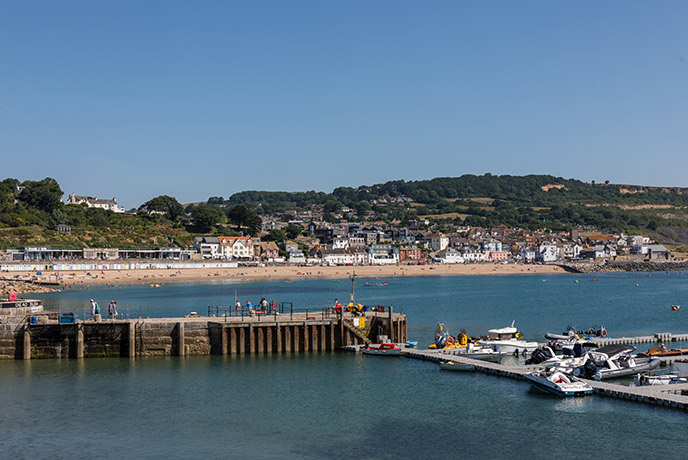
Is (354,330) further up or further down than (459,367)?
further up

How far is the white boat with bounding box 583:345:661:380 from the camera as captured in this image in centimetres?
3425

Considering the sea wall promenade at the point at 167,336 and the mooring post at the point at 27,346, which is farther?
the sea wall promenade at the point at 167,336

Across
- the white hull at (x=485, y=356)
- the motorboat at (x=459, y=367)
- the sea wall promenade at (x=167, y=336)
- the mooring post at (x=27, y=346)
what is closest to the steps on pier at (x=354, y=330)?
the sea wall promenade at (x=167, y=336)

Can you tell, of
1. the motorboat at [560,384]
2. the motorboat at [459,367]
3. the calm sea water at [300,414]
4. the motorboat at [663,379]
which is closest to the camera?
the calm sea water at [300,414]

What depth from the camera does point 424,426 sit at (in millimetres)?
26688

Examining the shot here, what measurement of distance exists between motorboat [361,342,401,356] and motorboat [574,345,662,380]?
988 cm

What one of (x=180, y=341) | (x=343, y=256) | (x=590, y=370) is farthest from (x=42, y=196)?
(x=590, y=370)

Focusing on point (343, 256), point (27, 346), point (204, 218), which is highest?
point (204, 218)

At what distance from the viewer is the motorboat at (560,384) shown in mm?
30781

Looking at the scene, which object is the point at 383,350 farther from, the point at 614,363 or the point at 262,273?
the point at 262,273

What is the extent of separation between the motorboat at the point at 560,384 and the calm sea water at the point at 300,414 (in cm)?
50

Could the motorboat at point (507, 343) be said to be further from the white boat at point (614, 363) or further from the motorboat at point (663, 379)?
the motorboat at point (663, 379)

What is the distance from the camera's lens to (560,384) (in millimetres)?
30969

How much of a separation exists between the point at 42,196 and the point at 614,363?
506 ft
